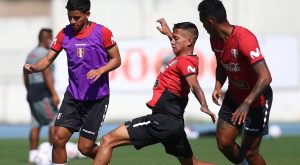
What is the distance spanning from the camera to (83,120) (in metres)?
10.9

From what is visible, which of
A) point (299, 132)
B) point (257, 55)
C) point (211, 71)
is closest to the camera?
point (257, 55)

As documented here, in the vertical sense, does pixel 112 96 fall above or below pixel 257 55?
below

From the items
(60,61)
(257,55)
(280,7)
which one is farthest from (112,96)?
(257,55)

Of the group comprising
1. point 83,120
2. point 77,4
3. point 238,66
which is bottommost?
point 83,120

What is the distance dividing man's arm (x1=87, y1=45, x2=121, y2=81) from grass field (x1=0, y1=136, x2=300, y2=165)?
131 inches

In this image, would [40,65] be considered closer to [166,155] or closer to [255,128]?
[255,128]

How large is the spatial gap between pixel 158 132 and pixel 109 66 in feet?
3.73

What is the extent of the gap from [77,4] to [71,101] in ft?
4.09

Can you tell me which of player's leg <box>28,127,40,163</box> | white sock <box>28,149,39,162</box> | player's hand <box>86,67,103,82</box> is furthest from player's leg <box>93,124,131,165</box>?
player's leg <box>28,127,40,163</box>

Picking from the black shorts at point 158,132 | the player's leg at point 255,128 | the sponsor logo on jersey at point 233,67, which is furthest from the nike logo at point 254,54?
the black shorts at point 158,132

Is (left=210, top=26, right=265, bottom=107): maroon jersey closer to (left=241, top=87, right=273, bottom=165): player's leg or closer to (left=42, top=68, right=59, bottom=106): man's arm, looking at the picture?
(left=241, top=87, right=273, bottom=165): player's leg

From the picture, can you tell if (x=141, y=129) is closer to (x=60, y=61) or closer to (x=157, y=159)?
(x=157, y=159)

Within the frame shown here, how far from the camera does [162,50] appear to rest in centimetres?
2220

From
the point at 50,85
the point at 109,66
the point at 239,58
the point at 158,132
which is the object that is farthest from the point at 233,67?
the point at 50,85
